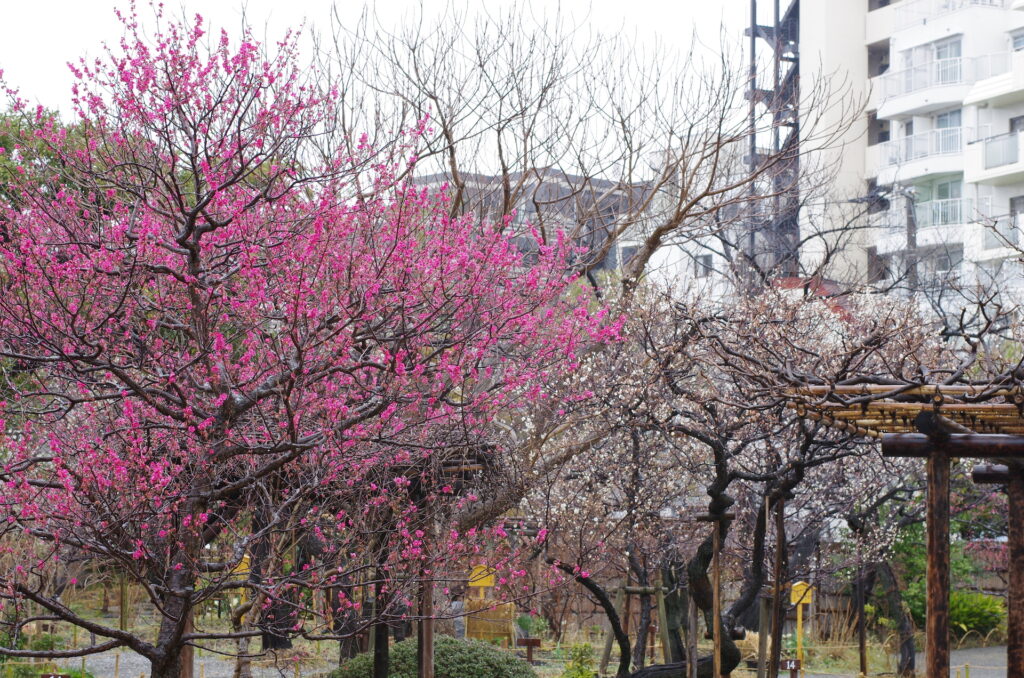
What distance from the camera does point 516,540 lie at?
1593cm

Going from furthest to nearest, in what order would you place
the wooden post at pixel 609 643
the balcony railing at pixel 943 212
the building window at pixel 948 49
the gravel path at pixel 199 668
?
the building window at pixel 948 49
the balcony railing at pixel 943 212
the gravel path at pixel 199 668
the wooden post at pixel 609 643

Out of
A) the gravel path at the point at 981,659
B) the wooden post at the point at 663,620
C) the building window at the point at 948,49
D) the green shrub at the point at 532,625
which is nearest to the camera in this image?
the wooden post at the point at 663,620

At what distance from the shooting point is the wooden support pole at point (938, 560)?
22.6 ft

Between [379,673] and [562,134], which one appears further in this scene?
[562,134]

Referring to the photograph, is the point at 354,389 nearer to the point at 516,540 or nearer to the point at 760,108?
the point at 516,540

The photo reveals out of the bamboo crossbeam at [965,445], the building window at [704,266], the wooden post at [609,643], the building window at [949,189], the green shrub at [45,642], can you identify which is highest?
the building window at [949,189]

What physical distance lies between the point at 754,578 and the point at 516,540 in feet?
13.4

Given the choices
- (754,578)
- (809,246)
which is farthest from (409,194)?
(809,246)

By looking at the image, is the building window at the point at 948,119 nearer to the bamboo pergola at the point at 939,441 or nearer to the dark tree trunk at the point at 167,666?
the bamboo pergola at the point at 939,441

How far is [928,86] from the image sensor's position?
102 feet

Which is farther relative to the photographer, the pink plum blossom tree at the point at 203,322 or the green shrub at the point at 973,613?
the green shrub at the point at 973,613

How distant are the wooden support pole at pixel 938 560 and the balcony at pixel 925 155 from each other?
25.2 meters

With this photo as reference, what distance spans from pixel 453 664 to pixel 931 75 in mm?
24935

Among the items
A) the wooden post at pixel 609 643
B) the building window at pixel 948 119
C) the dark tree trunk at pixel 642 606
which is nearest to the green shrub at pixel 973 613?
the dark tree trunk at pixel 642 606
